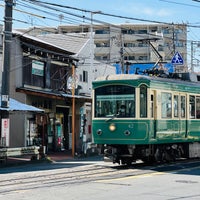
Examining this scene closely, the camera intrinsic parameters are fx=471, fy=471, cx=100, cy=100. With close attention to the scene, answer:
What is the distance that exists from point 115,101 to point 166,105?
2272mm

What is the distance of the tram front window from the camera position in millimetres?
17750

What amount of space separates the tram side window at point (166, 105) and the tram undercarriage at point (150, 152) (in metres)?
1.29

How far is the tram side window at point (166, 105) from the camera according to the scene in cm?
1869

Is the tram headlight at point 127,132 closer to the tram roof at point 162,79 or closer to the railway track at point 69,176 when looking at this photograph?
the railway track at point 69,176

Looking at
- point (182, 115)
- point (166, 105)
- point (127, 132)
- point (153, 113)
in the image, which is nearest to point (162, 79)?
point (166, 105)

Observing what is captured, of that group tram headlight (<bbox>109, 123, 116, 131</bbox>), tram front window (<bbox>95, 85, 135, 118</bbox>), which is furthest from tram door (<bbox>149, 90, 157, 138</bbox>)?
tram headlight (<bbox>109, 123, 116, 131</bbox>)

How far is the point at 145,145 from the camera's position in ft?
59.5

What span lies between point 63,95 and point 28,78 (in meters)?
2.60

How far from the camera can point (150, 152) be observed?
60.2ft

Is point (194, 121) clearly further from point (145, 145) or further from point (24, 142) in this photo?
point (24, 142)

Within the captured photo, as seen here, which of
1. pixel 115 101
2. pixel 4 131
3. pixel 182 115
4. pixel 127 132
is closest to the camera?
pixel 127 132

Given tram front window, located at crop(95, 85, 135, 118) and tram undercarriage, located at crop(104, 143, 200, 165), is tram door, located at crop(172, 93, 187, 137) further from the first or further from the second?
tram front window, located at crop(95, 85, 135, 118)

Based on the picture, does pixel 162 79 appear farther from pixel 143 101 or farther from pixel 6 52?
pixel 6 52

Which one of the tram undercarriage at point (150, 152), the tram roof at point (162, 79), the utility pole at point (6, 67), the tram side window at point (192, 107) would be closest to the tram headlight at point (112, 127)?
the tram undercarriage at point (150, 152)
